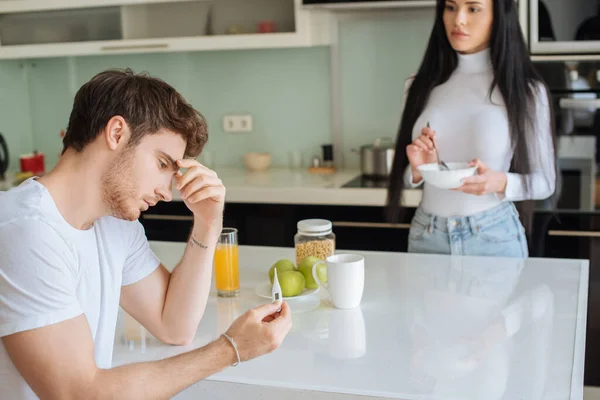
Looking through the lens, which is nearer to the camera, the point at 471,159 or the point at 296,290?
the point at 296,290

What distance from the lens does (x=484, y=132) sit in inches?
88.6

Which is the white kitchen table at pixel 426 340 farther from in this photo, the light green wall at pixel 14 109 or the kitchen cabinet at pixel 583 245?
the light green wall at pixel 14 109

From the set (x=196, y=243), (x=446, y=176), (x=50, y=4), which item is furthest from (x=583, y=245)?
(x=50, y=4)

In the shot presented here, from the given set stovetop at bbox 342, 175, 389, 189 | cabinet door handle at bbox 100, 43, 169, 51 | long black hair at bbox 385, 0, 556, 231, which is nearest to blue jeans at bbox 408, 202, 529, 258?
long black hair at bbox 385, 0, 556, 231

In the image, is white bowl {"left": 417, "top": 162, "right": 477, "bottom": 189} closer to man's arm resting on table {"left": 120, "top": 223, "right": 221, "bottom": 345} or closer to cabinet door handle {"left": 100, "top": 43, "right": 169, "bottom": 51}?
man's arm resting on table {"left": 120, "top": 223, "right": 221, "bottom": 345}

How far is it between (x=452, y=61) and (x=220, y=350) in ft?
4.51

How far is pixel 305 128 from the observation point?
3848 millimetres

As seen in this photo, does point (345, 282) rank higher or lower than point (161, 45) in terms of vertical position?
lower

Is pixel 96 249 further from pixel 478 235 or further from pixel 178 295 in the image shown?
pixel 478 235

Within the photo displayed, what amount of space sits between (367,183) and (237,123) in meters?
0.86

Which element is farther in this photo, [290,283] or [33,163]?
[33,163]

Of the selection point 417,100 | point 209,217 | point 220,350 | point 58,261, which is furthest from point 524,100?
point 58,261

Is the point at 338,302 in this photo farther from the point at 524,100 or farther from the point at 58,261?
the point at 524,100

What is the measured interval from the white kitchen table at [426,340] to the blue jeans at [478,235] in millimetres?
155
